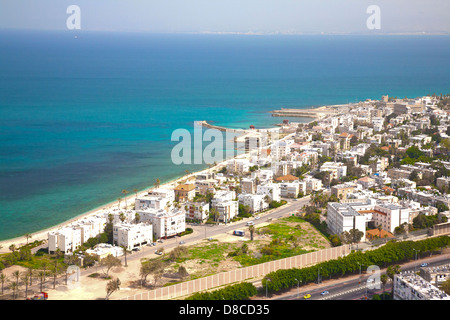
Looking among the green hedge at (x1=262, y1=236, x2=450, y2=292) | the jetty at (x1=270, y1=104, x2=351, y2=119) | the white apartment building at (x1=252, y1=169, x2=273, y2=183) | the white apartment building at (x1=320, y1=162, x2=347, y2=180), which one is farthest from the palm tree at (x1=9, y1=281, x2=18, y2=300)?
the jetty at (x1=270, y1=104, x2=351, y2=119)

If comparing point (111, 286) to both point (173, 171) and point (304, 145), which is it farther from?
point (304, 145)

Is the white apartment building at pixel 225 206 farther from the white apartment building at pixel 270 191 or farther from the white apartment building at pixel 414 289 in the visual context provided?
the white apartment building at pixel 414 289

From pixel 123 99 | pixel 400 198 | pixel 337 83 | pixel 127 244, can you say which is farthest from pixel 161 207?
pixel 337 83

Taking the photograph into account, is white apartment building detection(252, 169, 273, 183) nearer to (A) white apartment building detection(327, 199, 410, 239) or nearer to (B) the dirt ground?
(A) white apartment building detection(327, 199, 410, 239)

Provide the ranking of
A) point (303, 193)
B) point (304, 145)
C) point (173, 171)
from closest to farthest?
1. point (303, 193)
2. point (173, 171)
3. point (304, 145)

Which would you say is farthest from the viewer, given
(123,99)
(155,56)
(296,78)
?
(155,56)

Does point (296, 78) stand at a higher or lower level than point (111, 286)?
higher
